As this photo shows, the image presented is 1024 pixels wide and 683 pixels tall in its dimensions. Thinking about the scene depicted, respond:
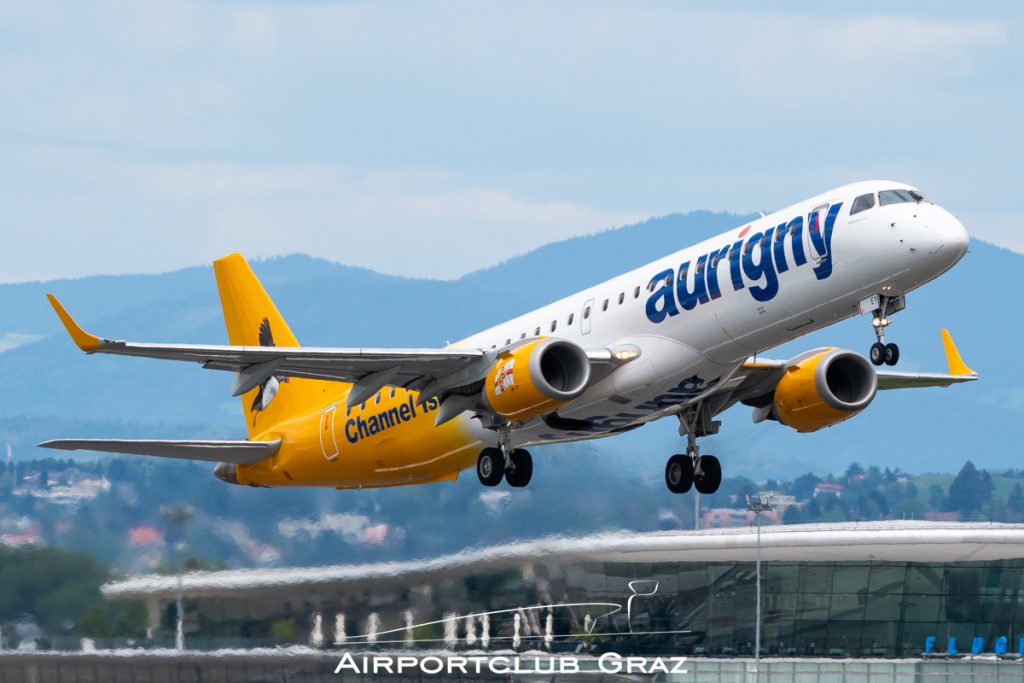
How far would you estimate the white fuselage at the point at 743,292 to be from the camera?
1259 inches

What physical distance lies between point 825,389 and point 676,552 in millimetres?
22164

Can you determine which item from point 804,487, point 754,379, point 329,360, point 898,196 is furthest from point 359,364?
point 804,487

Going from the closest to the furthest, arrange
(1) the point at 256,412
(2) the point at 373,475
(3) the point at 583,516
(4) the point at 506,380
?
(4) the point at 506,380 < (2) the point at 373,475 < (1) the point at 256,412 < (3) the point at 583,516

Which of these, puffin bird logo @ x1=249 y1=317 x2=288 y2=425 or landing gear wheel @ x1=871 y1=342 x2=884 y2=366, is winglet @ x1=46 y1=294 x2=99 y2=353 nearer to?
puffin bird logo @ x1=249 y1=317 x2=288 y2=425

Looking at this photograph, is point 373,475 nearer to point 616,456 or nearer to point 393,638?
point 393,638

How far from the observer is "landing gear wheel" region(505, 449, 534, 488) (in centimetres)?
3709

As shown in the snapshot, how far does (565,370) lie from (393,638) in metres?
14.5

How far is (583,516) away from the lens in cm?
4844

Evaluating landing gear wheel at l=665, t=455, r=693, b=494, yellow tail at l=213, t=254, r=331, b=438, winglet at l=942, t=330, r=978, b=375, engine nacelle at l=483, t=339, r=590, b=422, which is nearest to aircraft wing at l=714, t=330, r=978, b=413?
winglet at l=942, t=330, r=978, b=375

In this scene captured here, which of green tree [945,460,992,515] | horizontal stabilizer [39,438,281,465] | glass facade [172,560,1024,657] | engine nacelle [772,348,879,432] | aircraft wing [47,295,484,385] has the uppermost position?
aircraft wing [47,295,484,385]

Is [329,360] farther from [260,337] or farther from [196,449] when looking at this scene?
[260,337]

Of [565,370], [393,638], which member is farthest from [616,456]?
[565,370]

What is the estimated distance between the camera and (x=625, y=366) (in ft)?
115

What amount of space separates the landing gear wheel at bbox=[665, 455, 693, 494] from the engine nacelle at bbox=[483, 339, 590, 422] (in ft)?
17.6
